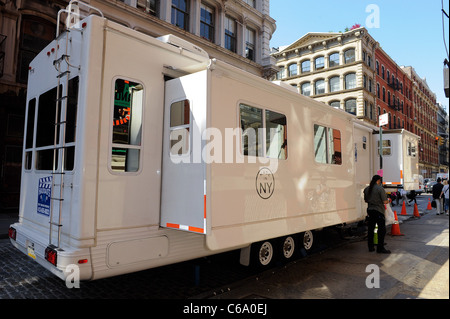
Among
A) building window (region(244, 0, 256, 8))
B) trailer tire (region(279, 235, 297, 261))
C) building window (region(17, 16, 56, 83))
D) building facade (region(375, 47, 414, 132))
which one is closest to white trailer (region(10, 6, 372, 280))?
trailer tire (region(279, 235, 297, 261))

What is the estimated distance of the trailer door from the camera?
3918 millimetres

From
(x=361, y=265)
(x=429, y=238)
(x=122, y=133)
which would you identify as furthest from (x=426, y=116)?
(x=122, y=133)

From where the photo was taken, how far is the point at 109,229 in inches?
145

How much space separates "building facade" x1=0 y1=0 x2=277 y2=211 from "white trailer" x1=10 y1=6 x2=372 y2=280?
4124 millimetres

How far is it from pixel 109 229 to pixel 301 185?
3.24 m

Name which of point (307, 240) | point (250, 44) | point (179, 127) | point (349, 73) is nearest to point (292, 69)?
point (349, 73)

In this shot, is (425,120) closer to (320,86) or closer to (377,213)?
(320,86)

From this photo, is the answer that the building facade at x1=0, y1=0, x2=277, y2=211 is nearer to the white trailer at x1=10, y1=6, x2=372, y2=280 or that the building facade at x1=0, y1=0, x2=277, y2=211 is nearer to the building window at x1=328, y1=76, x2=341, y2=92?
the white trailer at x1=10, y1=6, x2=372, y2=280

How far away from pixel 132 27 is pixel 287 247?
13.8 meters

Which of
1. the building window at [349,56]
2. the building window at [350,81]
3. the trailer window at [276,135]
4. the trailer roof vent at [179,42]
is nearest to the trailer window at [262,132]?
the trailer window at [276,135]

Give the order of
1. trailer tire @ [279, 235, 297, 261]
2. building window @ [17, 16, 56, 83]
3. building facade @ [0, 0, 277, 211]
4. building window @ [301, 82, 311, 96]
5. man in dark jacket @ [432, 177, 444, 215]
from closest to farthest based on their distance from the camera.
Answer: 1. trailer tire @ [279, 235, 297, 261]
2. building facade @ [0, 0, 277, 211]
3. building window @ [17, 16, 56, 83]
4. man in dark jacket @ [432, 177, 444, 215]
5. building window @ [301, 82, 311, 96]

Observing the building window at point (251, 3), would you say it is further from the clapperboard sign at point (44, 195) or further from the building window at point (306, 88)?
the clapperboard sign at point (44, 195)

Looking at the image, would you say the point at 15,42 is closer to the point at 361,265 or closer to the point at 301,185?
the point at 301,185

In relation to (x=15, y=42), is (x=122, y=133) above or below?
below
